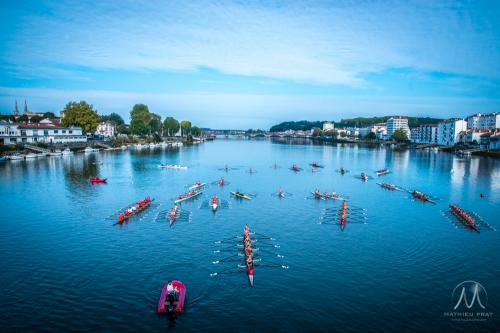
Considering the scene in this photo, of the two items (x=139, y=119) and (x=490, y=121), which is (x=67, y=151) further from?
(x=490, y=121)

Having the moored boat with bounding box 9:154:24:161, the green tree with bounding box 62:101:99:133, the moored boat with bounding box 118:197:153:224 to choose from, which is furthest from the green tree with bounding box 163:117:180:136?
the moored boat with bounding box 118:197:153:224

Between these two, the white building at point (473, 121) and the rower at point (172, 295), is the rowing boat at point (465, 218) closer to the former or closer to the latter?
the rower at point (172, 295)

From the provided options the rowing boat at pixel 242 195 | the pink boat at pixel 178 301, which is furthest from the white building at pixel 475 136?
the pink boat at pixel 178 301

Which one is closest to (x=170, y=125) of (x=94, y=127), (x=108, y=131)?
(x=108, y=131)

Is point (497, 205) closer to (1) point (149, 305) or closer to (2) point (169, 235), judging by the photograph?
(2) point (169, 235)

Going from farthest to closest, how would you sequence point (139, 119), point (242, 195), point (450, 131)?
1. point (450, 131)
2. point (139, 119)
3. point (242, 195)
